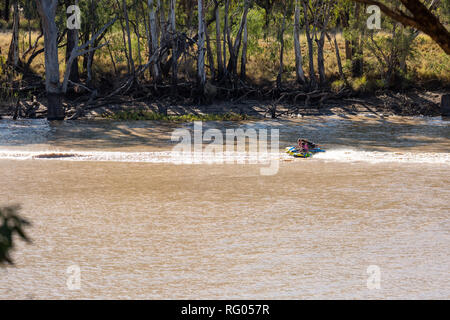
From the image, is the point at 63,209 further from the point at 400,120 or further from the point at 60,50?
the point at 60,50

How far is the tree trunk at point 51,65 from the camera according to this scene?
64.4 feet

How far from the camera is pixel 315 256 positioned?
670cm

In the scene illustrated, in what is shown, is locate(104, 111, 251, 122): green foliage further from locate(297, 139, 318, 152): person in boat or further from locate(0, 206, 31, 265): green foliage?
locate(0, 206, 31, 265): green foliage

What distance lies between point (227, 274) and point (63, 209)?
135 inches

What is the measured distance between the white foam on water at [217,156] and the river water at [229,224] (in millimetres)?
39

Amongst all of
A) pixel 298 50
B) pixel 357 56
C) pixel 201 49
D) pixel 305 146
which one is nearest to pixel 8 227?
pixel 305 146

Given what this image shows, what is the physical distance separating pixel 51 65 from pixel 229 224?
525 inches

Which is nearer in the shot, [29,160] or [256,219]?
[256,219]

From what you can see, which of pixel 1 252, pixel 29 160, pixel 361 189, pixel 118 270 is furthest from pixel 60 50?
pixel 1 252

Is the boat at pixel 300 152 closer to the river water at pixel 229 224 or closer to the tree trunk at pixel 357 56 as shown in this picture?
the river water at pixel 229 224

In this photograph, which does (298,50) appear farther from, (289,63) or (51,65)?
(51,65)

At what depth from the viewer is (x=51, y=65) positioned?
65.5 feet

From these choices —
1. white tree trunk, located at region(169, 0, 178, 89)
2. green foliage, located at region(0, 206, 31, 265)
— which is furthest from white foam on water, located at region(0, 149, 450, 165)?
green foliage, located at region(0, 206, 31, 265)
